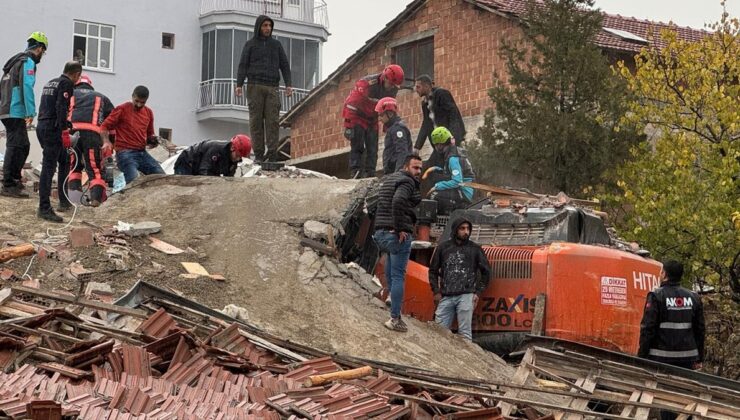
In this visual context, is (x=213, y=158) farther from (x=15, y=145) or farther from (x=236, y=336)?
(x=236, y=336)

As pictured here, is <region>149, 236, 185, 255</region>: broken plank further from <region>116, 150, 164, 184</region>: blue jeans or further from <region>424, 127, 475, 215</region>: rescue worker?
<region>424, 127, 475, 215</region>: rescue worker

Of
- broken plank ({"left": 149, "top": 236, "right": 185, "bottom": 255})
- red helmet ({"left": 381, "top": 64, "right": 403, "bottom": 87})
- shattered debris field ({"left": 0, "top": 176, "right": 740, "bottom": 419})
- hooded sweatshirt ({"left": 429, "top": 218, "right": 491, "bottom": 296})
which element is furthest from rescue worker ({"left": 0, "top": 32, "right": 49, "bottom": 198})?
hooded sweatshirt ({"left": 429, "top": 218, "right": 491, "bottom": 296})

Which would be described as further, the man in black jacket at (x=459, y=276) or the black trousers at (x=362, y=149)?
the black trousers at (x=362, y=149)

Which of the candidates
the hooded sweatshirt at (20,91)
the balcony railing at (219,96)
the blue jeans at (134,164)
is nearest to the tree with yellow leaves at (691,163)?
the blue jeans at (134,164)

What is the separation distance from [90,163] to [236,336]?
531 centimetres

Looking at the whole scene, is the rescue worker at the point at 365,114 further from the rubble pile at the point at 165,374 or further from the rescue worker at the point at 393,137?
the rubble pile at the point at 165,374

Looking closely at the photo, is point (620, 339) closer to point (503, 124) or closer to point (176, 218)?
point (176, 218)

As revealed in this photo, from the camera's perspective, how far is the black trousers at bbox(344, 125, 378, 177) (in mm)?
17297

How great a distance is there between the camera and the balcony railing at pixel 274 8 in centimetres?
4281

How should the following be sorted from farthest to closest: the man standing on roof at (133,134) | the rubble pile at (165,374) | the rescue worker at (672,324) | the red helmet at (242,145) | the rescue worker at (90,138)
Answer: the red helmet at (242,145)
the man standing on roof at (133,134)
the rescue worker at (90,138)
the rescue worker at (672,324)
the rubble pile at (165,374)

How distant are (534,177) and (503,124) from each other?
1.20m

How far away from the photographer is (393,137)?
1605 centimetres

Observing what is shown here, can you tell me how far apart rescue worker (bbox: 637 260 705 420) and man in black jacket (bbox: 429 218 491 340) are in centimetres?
202

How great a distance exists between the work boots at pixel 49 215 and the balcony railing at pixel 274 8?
28736 millimetres
